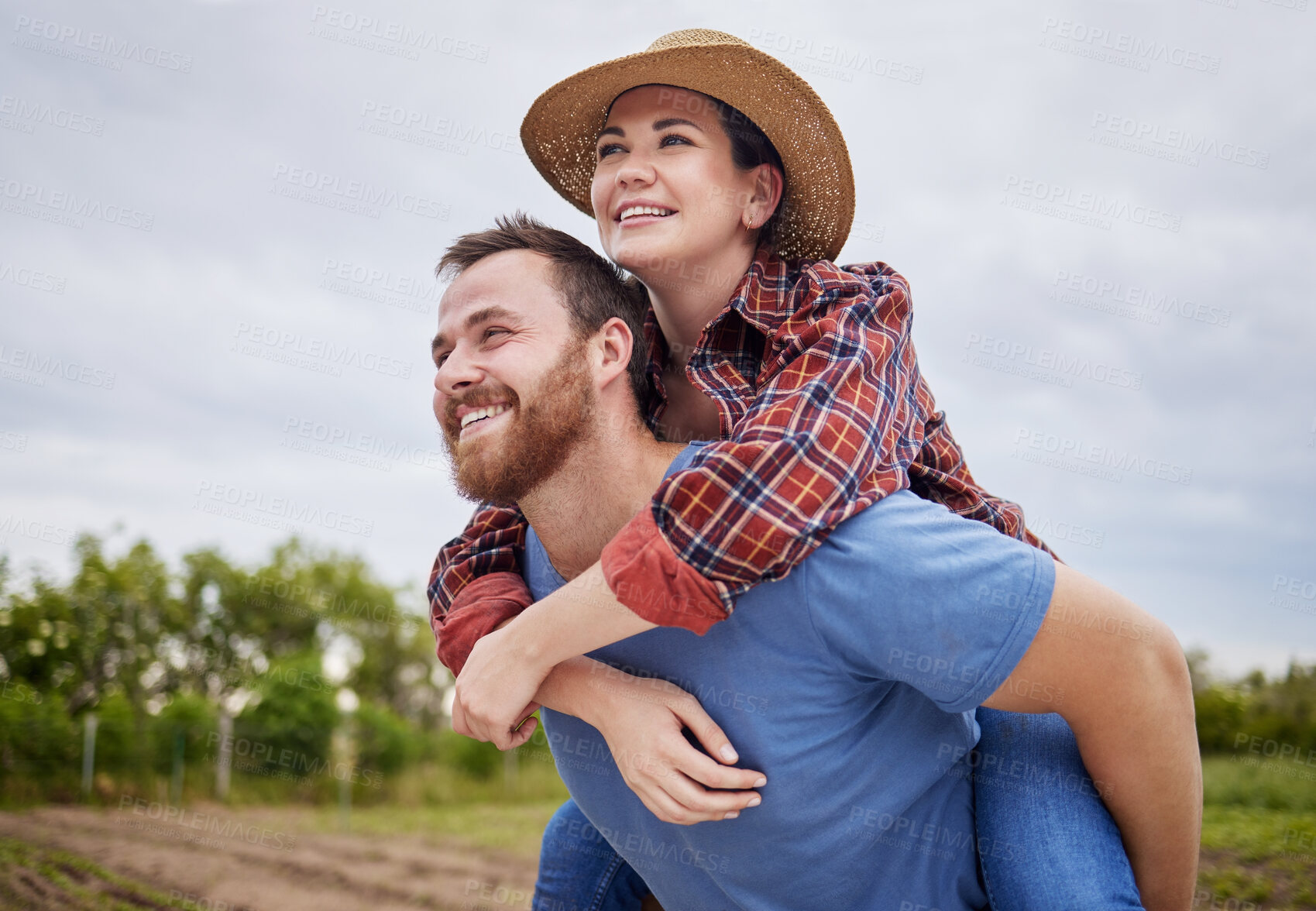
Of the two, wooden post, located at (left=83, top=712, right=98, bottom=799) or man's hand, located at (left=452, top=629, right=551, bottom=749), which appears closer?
man's hand, located at (left=452, top=629, right=551, bottom=749)

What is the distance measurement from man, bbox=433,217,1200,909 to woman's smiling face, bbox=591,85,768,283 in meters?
0.17

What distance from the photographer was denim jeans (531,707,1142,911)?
5.37 ft

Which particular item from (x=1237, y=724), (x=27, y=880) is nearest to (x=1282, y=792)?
(x=1237, y=724)

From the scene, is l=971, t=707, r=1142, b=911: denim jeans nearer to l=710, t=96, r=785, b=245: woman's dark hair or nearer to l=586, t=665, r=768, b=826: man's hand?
l=586, t=665, r=768, b=826: man's hand

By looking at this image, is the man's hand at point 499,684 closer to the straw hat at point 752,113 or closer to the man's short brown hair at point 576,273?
the man's short brown hair at point 576,273

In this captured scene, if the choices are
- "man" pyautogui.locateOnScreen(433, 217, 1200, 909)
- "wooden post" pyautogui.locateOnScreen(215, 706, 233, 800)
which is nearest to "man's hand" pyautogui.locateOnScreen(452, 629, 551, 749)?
"man" pyautogui.locateOnScreen(433, 217, 1200, 909)

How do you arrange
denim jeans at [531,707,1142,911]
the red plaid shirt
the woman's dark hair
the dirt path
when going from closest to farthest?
the red plaid shirt → denim jeans at [531,707,1142,911] → the woman's dark hair → the dirt path

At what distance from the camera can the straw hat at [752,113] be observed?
2.24 m

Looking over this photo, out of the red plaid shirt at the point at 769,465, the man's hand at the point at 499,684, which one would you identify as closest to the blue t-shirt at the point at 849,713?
the red plaid shirt at the point at 769,465

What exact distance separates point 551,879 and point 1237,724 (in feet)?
38.7

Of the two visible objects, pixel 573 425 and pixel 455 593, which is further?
pixel 455 593

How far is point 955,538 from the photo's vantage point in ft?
5.16

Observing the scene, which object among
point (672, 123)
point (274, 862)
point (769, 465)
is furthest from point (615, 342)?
point (274, 862)

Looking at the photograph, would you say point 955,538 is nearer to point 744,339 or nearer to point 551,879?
point 744,339
